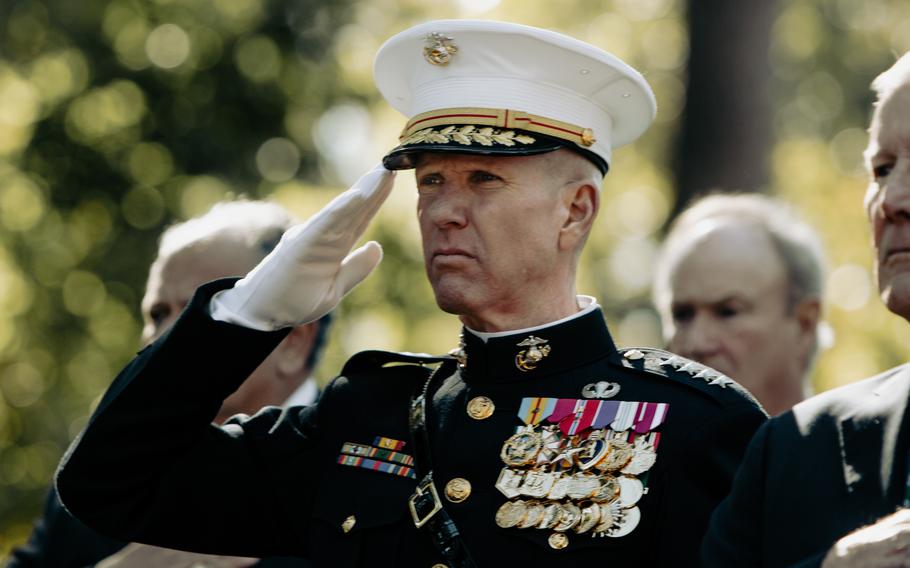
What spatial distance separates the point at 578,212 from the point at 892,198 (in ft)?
3.68

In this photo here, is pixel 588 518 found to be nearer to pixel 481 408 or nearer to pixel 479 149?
pixel 481 408

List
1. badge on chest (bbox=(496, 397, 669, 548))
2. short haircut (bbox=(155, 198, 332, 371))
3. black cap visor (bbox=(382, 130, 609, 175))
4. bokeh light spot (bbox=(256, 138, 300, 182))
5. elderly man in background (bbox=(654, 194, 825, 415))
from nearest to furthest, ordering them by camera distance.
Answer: badge on chest (bbox=(496, 397, 669, 548)), black cap visor (bbox=(382, 130, 609, 175)), short haircut (bbox=(155, 198, 332, 371)), elderly man in background (bbox=(654, 194, 825, 415)), bokeh light spot (bbox=(256, 138, 300, 182))

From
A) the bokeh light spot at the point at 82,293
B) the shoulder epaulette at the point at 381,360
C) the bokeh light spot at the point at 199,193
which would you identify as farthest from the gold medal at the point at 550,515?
the bokeh light spot at the point at 82,293

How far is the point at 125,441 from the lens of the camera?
4062 millimetres

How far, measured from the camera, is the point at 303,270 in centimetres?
411

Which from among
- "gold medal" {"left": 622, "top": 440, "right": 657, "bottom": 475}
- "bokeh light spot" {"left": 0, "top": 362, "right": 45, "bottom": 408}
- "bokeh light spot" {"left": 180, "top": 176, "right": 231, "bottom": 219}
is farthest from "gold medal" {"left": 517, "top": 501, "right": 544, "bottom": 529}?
"bokeh light spot" {"left": 0, "top": 362, "right": 45, "bottom": 408}

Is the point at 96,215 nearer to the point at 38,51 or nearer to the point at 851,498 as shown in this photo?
the point at 38,51

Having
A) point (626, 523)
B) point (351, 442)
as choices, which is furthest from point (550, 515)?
point (351, 442)

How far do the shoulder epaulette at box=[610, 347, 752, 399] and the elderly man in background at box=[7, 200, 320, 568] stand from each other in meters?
1.67

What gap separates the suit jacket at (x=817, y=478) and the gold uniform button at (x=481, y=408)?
2.89ft

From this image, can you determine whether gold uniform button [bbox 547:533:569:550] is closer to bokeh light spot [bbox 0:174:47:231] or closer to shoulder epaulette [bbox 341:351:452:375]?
shoulder epaulette [bbox 341:351:452:375]

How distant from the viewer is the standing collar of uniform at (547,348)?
3.99 meters

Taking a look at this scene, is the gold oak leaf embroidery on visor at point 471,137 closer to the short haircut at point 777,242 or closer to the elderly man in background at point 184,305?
the elderly man in background at point 184,305

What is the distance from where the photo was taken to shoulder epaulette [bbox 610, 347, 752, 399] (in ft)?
12.6
